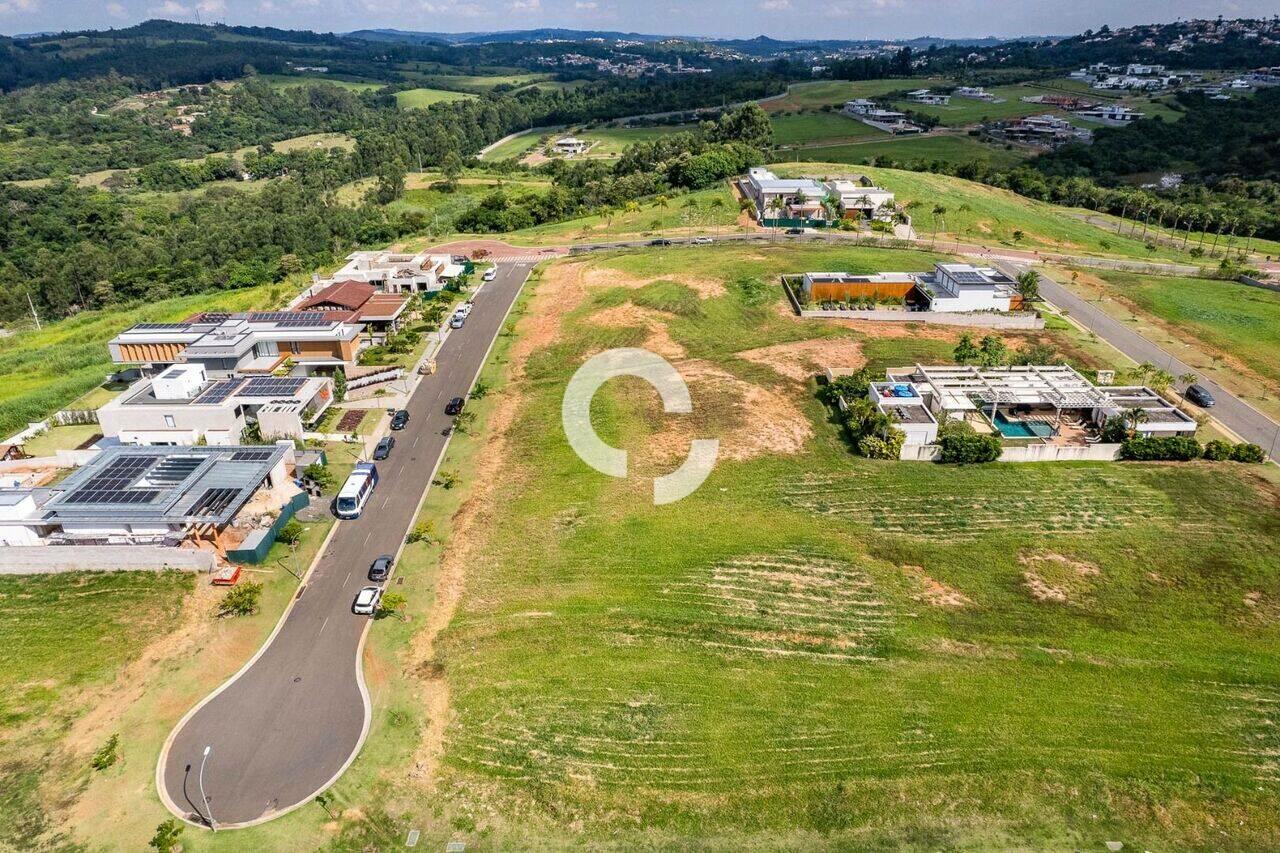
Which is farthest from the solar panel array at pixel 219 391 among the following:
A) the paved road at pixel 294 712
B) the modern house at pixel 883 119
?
the modern house at pixel 883 119

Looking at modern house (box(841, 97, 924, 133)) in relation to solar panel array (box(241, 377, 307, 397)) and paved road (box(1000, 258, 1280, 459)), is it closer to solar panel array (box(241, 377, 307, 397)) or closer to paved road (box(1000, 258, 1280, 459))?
paved road (box(1000, 258, 1280, 459))

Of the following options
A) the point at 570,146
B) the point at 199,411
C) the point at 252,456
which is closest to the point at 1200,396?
the point at 252,456

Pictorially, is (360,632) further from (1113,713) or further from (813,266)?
(813,266)

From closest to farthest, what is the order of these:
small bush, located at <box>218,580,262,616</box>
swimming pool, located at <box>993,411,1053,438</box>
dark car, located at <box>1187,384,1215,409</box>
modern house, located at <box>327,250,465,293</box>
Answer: small bush, located at <box>218,580,262,616</box>
swimming pool, located at <box>993,411,1053,438</box>
dark car, located at <box>1187,384,1215,409</box>
modern house, located at <box>327,250,465,293</box>

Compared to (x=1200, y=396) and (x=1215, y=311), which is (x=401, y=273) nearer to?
(x=1200, y=396)

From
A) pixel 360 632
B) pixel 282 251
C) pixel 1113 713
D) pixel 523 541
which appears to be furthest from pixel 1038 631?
pixel 282 251

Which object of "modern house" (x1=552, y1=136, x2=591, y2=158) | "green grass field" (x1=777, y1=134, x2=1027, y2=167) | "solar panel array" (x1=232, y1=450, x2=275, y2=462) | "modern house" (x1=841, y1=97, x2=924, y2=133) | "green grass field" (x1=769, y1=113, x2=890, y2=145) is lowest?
"solar panel array" (x1=232, y1=450, x2=275, y2=462)

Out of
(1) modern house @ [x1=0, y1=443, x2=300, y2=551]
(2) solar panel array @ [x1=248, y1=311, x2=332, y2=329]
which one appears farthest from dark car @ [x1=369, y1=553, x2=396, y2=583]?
(2) solar panel array @ [x1=248, y1=311, x2=332, y2=329]
